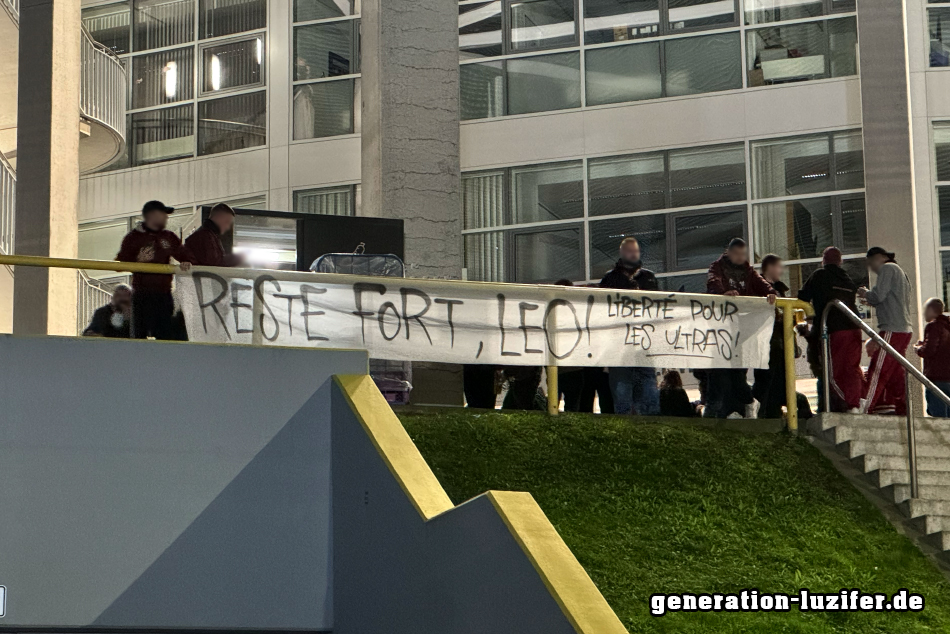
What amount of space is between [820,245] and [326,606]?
1299 centimetres

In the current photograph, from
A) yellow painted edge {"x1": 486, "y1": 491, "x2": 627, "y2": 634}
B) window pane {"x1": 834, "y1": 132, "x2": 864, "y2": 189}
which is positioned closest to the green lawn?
yellow painted edge {"x1": 486, "y1": 491, "x2": 627, "y2": 634}

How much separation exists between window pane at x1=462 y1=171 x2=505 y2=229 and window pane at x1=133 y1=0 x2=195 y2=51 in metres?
6.73

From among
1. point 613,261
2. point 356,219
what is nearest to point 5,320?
point 356,219

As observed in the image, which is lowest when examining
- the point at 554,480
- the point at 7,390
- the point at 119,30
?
the point at 554,480

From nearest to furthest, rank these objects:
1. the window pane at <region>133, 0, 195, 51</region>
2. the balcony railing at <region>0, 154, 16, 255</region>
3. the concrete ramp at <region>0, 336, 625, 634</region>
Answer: the concrete ramp at <region>0, 336, 625, 634</region> → the balcony railing at <region>0, 154, 16, 255</region> → the window pane at <region>133, 0, 195, 51</region>

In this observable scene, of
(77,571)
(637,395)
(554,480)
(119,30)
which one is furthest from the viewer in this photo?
(119,30)

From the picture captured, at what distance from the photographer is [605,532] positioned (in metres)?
9.10

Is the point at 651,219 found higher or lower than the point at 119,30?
lower

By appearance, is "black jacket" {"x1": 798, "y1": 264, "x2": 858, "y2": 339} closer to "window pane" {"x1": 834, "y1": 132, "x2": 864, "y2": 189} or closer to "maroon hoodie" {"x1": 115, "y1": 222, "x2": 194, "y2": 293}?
"maroon hoodie" {"x1": 115, "y1": 222, "x2": 194, "y2": 293}

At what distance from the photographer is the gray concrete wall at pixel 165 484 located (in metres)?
8.58

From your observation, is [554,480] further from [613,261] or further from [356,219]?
[613,261]

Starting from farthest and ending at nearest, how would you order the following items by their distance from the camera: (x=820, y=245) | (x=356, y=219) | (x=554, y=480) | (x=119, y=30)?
(x=119, y=30) → (x=820, y=245) → (x=356, y=219) → (x=554, y=480)

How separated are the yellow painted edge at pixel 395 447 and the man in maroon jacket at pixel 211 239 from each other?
7.41 feet

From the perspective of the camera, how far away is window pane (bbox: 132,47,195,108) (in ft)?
80.0
